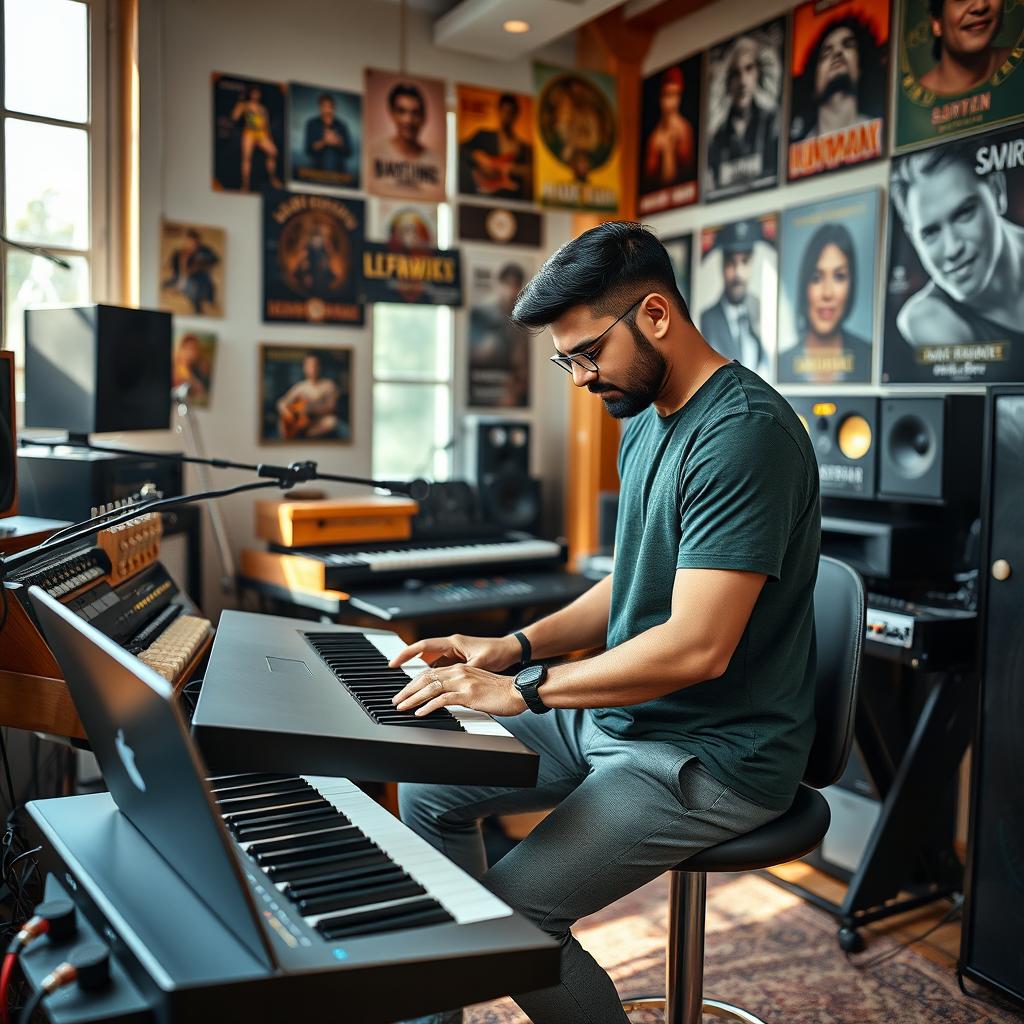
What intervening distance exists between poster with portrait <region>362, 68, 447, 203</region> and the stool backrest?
257cm

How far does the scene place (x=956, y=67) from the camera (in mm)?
2859

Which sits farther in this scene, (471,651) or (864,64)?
(864,64)

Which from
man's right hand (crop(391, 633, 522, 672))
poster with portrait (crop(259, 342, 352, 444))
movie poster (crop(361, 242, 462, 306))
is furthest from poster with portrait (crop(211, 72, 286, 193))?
man's right hand (crop(391, 633, 522, 672))

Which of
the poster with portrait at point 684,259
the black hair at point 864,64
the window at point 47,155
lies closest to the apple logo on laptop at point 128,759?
the window at point 47,155

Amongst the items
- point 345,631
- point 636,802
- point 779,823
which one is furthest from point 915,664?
point 345,631

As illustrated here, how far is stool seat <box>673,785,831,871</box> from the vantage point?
151 centimetres

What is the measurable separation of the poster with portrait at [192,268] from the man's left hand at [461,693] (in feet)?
7.80

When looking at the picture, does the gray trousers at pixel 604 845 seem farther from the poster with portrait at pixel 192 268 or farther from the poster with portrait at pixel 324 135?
the poster with portrait at pixel 324 135

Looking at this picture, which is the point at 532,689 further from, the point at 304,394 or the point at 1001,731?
the point at 304,394

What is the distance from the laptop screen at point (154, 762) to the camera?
897mm

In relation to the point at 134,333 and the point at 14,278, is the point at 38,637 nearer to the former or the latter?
Answer: the point at 134,333

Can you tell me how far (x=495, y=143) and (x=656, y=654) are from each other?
303 cm

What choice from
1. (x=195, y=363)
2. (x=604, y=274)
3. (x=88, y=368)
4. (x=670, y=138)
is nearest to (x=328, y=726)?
(x=604, y=274)

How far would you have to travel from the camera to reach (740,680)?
5.11 feet
